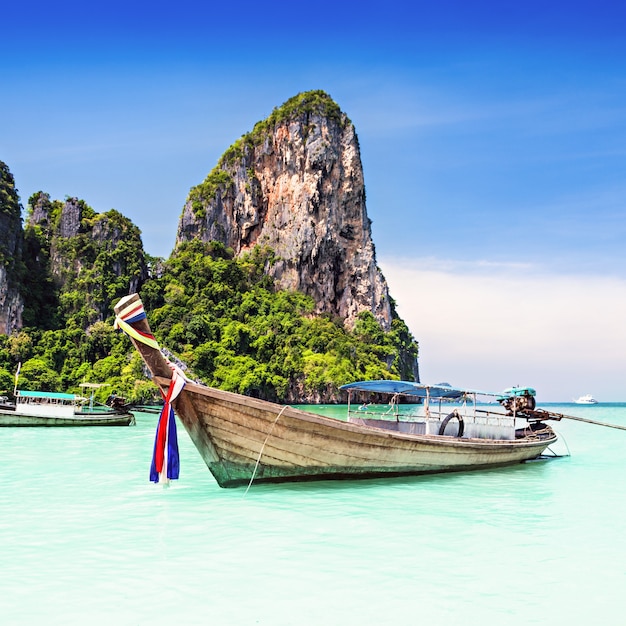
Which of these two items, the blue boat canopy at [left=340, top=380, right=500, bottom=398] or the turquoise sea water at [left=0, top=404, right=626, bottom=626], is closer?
the turquoise sea water at [left=0, top=404, right=626, bottom=626]

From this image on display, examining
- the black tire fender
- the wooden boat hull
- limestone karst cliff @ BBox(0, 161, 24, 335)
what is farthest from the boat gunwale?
limestone karst cliff @ BBox(0, 161, 24, 335)

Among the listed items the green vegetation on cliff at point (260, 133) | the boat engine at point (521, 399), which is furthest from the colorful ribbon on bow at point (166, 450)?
the green vegetation on cliff at point (260, 133)

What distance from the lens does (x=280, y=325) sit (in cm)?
→ 5478

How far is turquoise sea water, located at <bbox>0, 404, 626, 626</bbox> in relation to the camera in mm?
4730

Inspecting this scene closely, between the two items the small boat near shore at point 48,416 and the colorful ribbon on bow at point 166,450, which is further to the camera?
the small boat near shore at point 48,416

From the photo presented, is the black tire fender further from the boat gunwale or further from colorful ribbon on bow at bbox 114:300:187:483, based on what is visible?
colorful ribbon on bow at bbox 114:300:187:483

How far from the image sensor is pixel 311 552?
242 inches

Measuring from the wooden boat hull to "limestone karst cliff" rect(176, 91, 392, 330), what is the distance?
4105 cm

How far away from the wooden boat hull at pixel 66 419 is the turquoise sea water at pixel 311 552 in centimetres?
1229

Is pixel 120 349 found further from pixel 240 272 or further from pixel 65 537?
pixel 65 537

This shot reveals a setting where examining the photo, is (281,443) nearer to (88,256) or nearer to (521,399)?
(521,399)

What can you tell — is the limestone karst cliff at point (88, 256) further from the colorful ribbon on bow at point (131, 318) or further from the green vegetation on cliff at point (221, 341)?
the colorful ribbon on bow at point (131, 318)

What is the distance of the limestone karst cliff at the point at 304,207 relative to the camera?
65.4m

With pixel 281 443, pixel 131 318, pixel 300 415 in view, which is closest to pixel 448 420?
pixel 300 415
